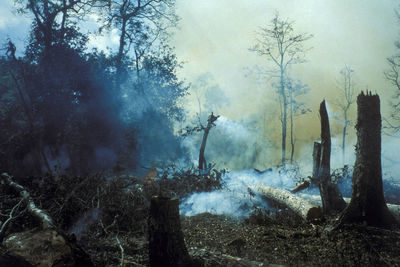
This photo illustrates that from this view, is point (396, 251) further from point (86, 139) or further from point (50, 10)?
point (50, 10)

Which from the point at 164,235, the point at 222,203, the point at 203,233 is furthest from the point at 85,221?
the point at 222,203

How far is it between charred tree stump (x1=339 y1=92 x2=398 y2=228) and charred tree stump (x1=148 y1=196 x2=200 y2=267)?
3.01 meters

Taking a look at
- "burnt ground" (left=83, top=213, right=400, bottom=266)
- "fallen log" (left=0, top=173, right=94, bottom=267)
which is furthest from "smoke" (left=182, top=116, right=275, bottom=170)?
"fallen log" (left=0, top=173, right=94, bottom=267)

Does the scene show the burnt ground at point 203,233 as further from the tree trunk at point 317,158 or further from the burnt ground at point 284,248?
the tree trunk at point 317,158

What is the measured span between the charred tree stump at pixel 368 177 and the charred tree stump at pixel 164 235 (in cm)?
301

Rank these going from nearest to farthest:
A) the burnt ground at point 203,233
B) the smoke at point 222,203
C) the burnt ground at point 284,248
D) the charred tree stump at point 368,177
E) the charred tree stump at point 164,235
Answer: the charred tree stump at point 164,235 < the burnt ground at point 284,248 < the burnt ground at point 203,233 < the charred tree stump at point 368,177 < the smoke at point 222,203

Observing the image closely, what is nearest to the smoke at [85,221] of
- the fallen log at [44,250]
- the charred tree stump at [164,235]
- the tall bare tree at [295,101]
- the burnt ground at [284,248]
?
the burnt ground at [284,248]

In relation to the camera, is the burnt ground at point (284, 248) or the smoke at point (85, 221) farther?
the smoke at point (85, 221)

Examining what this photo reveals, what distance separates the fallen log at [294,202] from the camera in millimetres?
6242

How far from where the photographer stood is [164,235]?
3518 millimetres

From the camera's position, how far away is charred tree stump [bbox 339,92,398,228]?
4977 millimetres

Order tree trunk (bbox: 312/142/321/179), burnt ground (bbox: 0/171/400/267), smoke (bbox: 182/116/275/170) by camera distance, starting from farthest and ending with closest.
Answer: smoke (bbox: 182/116/275/170) → tree trunk (bbox: 312/142/321/179) → burnt ground (bbox: 0/171/400/267)

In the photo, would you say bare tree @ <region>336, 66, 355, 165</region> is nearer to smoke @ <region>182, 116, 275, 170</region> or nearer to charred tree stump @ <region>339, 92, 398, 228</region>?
smoke @ <region>182, 116, 275, 170</region>

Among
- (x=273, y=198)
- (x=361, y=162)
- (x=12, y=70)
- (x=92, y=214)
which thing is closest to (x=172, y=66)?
(x=12, y=70)
